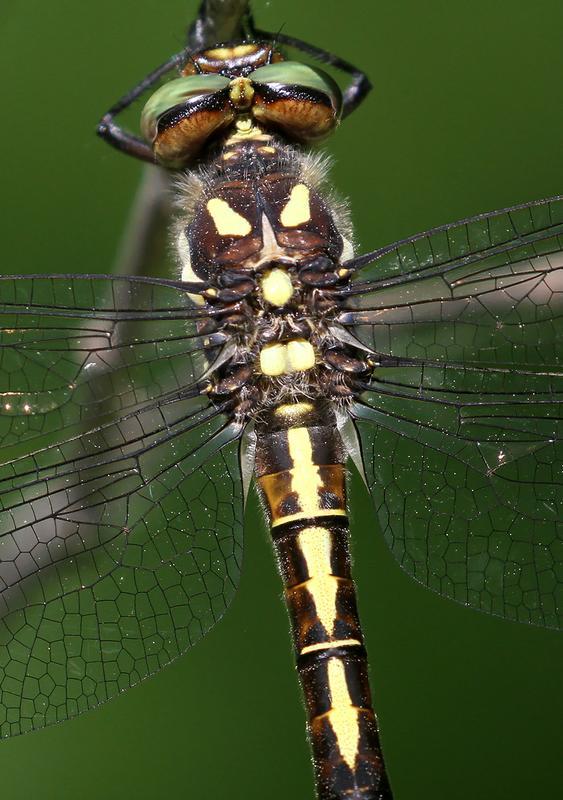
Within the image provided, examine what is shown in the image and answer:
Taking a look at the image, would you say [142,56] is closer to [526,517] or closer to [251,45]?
[251,45]

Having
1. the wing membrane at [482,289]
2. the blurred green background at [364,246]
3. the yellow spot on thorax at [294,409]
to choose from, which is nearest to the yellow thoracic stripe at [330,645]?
the yellow spot on thorax at [294,409]

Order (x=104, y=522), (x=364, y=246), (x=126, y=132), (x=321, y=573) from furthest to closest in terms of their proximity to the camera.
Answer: (x=364, y=246)
(x=126, y=132)
(x=321, y=573)
(x=104, y=522)

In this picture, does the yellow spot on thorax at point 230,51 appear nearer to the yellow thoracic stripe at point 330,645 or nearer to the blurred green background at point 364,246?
the blurred green background at point 364,246

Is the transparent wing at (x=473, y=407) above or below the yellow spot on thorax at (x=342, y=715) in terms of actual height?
above

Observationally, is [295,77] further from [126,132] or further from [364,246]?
[364,246]

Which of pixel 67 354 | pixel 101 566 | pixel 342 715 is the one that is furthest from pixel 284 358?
pixel 342 715
